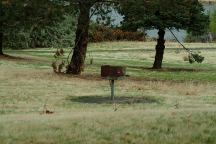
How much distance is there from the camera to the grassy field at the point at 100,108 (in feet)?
39.1

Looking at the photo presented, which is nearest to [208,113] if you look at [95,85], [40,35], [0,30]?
[95,85]

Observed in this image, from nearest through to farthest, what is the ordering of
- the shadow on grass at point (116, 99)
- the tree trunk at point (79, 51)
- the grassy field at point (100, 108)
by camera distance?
the grassy field at point (100, 108)
the shadow on grass at point (116, 99)
the tree trunk at point (79, 51)

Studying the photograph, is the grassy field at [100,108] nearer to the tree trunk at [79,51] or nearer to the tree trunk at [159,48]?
the tree trunk at [79,51]

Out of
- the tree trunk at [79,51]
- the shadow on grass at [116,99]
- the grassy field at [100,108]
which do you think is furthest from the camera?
the tree trunk at [79,51]

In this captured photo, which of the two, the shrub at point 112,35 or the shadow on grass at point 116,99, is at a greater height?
the shadow on grass at point 116,99

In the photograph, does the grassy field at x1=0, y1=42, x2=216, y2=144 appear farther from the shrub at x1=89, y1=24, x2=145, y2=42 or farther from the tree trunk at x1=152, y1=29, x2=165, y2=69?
the shrub at x1=89, y1=24, x2=145, y2=42

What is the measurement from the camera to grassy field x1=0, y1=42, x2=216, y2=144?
1191cm

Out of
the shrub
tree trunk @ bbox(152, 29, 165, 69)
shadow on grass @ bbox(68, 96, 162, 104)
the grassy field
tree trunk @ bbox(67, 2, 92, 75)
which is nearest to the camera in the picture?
the grassy field

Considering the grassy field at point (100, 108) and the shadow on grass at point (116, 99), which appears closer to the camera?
the grassy field at point (100, 108)

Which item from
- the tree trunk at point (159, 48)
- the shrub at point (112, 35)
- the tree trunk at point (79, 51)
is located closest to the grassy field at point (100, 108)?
the tree trunk at point (79, 51)

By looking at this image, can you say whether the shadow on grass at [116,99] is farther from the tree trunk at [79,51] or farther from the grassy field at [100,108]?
the tree trunk at [79,51]

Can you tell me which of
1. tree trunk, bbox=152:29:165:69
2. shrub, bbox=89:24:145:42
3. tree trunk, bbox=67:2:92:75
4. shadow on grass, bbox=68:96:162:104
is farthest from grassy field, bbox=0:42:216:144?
shrub, bbox=89:24:145:42

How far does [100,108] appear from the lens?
16656 millimetres

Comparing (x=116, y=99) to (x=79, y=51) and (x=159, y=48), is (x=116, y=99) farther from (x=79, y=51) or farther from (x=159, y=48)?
(x=159, y=48)
